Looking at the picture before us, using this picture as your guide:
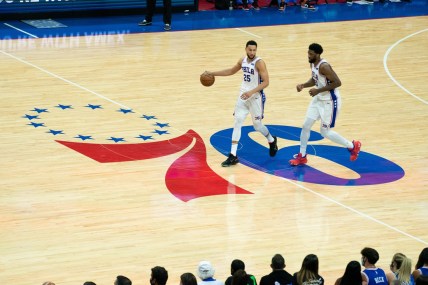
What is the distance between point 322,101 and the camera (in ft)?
50.9

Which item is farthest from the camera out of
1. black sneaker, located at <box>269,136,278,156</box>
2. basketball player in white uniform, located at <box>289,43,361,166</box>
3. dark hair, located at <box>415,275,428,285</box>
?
black sneaker, located at <box>269,136,278,156</box>

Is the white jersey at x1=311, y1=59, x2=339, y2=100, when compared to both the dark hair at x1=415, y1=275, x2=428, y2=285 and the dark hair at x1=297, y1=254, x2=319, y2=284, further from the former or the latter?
the dark hair at x1=415, y1=275, x2=428, y2=285

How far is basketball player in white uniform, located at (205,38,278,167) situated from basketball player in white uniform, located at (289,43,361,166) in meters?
0.65

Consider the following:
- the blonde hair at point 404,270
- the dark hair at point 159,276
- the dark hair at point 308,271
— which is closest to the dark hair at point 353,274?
the dark hair at point 308,271

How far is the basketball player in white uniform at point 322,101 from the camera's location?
15188 millimetres

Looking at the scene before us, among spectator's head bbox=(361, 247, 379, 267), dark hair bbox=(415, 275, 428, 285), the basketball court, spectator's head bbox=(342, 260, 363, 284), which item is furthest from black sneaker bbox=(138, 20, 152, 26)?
dark hair bbox=(415, 275, 428, 285)

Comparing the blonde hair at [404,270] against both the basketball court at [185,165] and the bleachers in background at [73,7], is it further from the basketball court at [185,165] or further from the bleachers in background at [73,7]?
the bleachers in background at [73,7]

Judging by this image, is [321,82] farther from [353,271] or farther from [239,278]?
[239,278]

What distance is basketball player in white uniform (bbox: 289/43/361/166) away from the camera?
15.2m

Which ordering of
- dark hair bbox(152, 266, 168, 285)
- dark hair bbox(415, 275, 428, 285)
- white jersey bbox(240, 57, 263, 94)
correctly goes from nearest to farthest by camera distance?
dark hair bbox(415, 275, 428, 285), dark hair bbox(152, 266, 168, 285), white jersey bbox(240, 57, 263, 94)

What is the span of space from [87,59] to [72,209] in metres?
9.02

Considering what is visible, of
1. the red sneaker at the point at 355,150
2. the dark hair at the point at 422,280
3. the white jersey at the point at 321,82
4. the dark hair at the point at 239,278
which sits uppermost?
the white jersey at the point at 321,82

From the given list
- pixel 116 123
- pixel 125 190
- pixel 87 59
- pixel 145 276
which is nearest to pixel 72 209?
pixel 125 190

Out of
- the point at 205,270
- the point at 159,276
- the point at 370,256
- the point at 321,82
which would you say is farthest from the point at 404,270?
the point at 321,82
